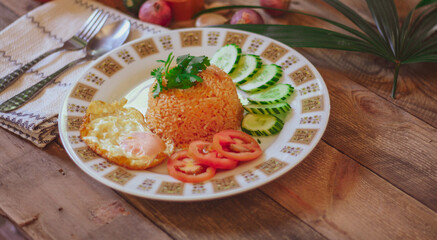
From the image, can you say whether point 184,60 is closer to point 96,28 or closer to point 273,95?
point 273,95

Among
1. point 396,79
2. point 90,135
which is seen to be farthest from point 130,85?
point 396,79

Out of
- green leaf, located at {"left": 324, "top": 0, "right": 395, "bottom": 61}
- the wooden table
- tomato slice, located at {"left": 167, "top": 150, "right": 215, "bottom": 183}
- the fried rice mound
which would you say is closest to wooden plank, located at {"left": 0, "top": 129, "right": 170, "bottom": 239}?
the wooden table

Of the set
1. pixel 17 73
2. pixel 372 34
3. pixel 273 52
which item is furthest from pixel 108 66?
pixel 372 34

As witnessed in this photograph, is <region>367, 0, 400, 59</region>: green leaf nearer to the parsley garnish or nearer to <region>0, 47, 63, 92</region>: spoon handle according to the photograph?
the parsley garnish

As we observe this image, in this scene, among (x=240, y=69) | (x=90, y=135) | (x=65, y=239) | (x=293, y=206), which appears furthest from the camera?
(x=240, y=69)

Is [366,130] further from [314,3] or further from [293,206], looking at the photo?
[314,3]

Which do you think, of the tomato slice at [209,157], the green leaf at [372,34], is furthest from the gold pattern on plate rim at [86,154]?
the green leaf at [372,34]
